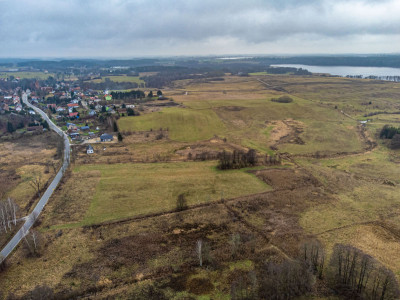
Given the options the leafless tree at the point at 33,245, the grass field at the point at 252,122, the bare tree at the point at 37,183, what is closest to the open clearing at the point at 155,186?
the bare tree at the point at 37,183

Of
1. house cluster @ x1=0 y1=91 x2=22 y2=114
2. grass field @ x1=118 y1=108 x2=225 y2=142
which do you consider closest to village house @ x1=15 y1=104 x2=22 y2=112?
house cluster @ x1=0 y1=91 x2=22 y2=114

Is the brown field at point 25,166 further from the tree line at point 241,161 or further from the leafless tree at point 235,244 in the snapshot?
the tree line at point 241,161

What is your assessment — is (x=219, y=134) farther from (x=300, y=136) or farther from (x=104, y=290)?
(x=104, y=290)

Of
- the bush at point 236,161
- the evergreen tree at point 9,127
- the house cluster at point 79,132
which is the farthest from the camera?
the evergreen tree at point 9,127

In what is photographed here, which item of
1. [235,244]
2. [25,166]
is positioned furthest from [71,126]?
[235,244]

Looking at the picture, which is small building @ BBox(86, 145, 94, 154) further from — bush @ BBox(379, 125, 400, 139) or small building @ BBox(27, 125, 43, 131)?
bush @ BBox(379, 125, 400, 139)

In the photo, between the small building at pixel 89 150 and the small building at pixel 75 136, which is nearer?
the small building at pixel 89 150

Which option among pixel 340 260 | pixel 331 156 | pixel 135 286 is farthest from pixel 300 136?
pixel 135 286

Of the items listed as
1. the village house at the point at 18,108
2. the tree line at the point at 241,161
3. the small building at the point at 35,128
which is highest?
the village house at the point at 18,108
